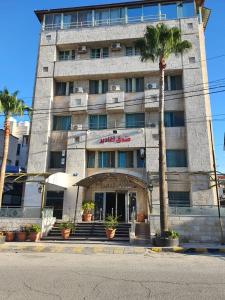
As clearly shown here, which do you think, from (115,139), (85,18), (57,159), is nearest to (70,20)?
(85,18)

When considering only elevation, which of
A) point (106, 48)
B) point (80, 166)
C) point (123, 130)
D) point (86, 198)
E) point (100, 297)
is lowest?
point (100, 297)

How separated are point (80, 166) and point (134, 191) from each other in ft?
17.6

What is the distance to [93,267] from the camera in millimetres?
9672

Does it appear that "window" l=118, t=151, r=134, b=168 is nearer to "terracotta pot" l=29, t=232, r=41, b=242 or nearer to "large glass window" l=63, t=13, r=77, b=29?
"terracotta pot" l=29, t=232, r=41, b=242

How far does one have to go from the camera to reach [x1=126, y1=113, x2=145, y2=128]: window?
86.3ft

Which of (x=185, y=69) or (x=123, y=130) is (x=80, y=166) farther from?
(x=185, y=69)

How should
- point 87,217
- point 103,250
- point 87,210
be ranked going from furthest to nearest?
point 87,210 < point 87,217 < point 103,250

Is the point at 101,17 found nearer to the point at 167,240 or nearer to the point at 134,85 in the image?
the point at 134,85

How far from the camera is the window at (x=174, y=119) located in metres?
25.8

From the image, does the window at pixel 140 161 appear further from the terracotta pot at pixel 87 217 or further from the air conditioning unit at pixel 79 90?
the air conditioning unit at pixel 79 90

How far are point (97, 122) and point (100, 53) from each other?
309 inches

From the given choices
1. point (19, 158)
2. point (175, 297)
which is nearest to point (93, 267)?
point (175, 297)

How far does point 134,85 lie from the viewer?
27.6 metres

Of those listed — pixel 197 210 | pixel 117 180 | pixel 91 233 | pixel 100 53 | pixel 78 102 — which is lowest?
pixel 91 233
